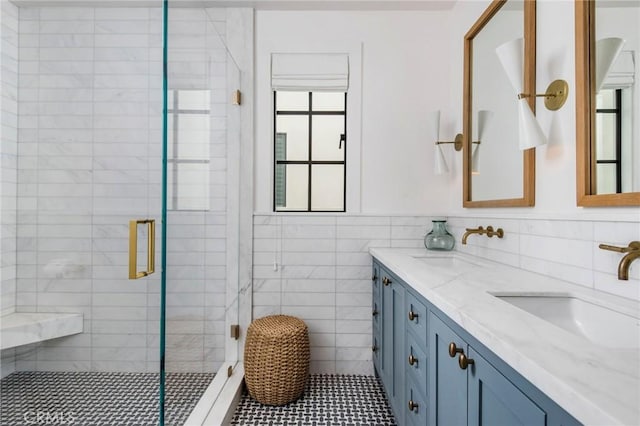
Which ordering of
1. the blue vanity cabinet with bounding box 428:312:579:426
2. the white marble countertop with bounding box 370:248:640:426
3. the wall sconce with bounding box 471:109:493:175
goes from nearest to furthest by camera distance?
the white marble countertop with bounding box 370:248:640:426, the blue vanity cabinet with bounding box 428:312:579:426, the wall sconce with bounding box 471:109:493:175

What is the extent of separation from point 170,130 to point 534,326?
1396 millimetres

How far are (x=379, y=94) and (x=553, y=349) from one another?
84.2 inches

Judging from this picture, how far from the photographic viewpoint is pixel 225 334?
215 cm

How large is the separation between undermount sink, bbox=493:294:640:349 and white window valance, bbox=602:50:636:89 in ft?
2.24

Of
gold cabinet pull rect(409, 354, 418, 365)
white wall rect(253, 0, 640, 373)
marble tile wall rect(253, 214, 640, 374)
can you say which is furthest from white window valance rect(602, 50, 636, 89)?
marble tile wall rect(253, 214, 640, 374)

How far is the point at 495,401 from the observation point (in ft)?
2.44

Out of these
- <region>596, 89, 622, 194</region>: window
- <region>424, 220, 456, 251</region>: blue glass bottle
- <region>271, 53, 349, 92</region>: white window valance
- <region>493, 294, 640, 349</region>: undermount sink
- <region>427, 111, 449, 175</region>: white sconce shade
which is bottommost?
<region>493, 294, 640, 349</region>: undermount sink

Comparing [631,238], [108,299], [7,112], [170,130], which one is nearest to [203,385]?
[108,299]

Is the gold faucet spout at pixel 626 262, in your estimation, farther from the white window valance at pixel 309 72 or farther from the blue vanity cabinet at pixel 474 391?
the white window valance at pixel 309 72

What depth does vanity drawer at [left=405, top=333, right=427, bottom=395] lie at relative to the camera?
123cm

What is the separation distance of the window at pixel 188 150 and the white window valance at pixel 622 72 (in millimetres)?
1578

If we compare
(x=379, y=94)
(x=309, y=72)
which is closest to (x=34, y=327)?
(x=309, y=72)

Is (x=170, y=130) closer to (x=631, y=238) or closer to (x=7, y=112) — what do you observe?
(x=7, y=112)

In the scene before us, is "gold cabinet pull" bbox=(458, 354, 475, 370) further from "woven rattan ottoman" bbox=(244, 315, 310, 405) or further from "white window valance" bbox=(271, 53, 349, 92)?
"white window valance" bbox=(271, 53, 349, 92)
